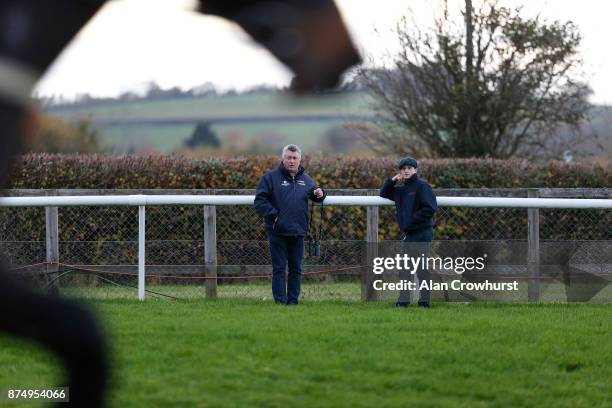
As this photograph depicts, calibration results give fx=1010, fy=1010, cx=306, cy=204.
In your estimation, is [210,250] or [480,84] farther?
[210,250]

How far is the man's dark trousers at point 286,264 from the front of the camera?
9812 mm

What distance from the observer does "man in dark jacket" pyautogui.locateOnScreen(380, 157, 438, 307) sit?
994 cm

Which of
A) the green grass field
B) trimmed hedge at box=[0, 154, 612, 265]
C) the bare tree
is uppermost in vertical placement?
the bare tree

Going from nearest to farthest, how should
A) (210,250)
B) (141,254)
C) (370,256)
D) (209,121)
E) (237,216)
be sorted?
(209,121)
(141,254)
(370,256)
(210,250)
(237,216)

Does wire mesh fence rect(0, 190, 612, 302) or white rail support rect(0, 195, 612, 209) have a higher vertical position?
white rail support rect(0, 195, 612, 209)

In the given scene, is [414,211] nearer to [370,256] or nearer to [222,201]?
[370,256]

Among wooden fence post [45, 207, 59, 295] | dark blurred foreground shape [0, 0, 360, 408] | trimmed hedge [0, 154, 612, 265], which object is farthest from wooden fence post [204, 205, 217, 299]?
dark blurred foreground shape [0, 0, 360, 408]

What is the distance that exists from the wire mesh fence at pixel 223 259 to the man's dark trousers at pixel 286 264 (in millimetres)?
500

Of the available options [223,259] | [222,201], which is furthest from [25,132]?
[223,259]

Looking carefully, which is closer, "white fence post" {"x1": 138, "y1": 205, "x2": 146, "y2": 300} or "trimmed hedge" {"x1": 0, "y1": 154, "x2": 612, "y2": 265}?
"white fence post" {"x1": 138, "y1": 205, "x2": 146, "y2": 300}

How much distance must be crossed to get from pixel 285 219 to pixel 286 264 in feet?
1.52

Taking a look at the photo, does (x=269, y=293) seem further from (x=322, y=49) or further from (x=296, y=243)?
(x=322, y=49)

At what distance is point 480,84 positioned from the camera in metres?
8.84

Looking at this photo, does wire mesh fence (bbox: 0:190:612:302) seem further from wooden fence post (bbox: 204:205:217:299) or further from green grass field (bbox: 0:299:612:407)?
green grass field (bbox: 0:299:612:407)
